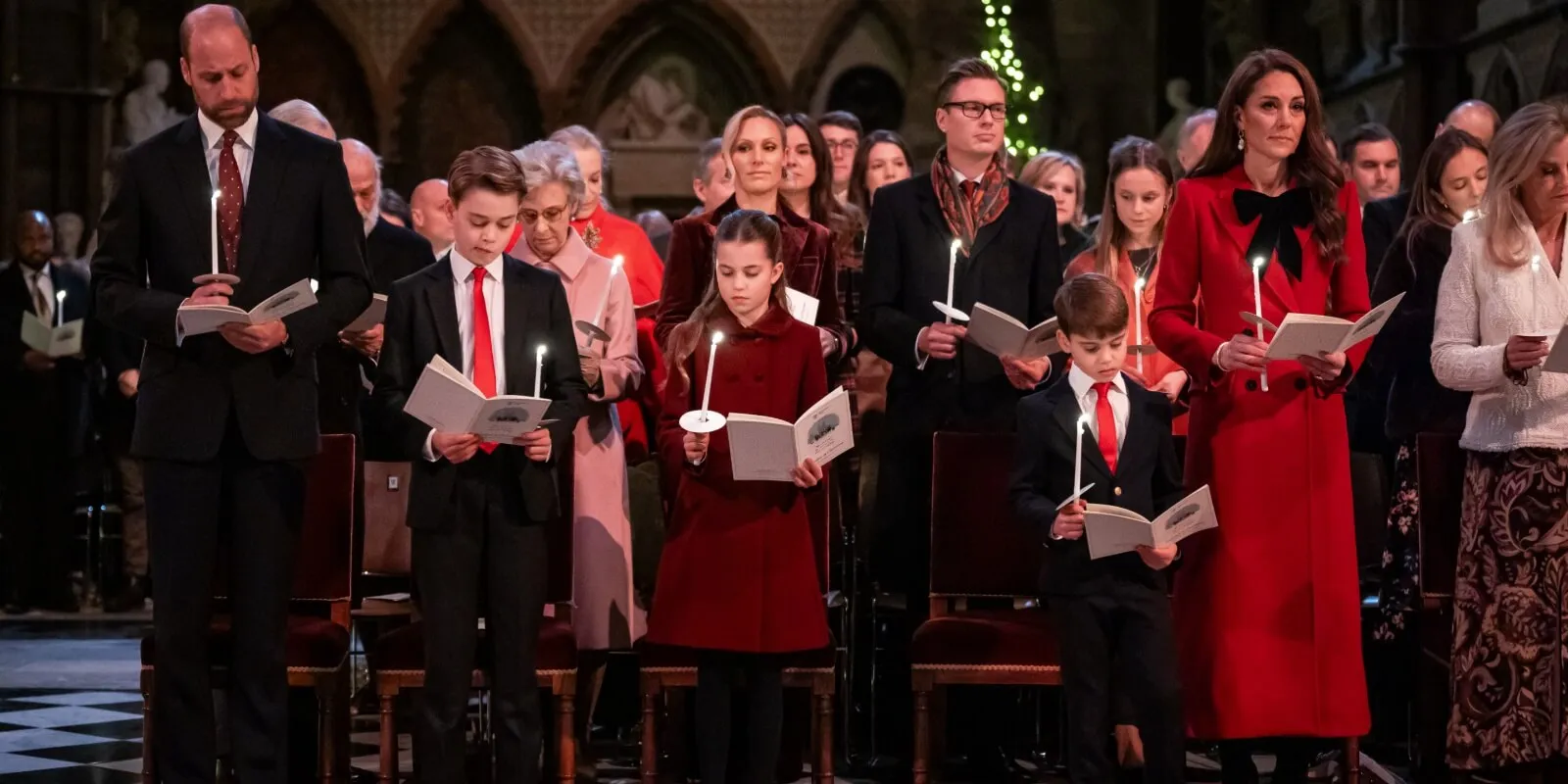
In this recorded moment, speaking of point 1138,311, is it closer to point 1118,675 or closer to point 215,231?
point 1118,675

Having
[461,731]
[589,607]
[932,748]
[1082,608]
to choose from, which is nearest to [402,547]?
[589,607]

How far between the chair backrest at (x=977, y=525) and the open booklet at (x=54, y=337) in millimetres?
4927

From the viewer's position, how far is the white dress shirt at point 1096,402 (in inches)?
159

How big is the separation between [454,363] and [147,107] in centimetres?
805

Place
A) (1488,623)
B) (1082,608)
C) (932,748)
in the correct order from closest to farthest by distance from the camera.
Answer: (1082,608) < (1488,623) < (932,748)

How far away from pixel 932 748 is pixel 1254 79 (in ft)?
6.08

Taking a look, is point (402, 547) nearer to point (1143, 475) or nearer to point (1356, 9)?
point (1143, 475)

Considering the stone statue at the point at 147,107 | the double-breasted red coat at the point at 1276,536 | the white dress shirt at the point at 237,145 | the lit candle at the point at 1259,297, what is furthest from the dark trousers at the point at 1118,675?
the stone statue at the point at 147,107

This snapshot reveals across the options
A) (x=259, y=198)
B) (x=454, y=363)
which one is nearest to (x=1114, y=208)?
(x=454, y=363)

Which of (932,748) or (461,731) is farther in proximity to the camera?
(932,748)

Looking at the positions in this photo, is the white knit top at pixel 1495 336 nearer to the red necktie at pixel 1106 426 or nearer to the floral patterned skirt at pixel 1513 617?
the floral patterned skirt at pixel 1513 617

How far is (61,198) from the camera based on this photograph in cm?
1076

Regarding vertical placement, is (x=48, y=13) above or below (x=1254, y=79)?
above

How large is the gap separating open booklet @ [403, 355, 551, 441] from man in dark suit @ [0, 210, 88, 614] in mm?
5100
